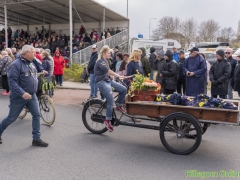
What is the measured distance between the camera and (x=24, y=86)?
16.1ft

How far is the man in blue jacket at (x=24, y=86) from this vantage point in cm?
480

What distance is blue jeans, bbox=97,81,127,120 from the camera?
5.54 m

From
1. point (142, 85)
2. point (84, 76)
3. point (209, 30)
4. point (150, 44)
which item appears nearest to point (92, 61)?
point (142, 85)

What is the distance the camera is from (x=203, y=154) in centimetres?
484

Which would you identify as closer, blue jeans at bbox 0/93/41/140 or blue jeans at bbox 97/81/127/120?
blue jeans at bbox 0/93/41/140

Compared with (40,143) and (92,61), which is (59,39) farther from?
(40,143)

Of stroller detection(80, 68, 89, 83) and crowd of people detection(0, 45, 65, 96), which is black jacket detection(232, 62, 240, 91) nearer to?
crowd of people detection(0, 45, 65, 96)

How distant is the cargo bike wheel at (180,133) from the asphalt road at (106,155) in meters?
0.15

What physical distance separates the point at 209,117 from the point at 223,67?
9.90 feet

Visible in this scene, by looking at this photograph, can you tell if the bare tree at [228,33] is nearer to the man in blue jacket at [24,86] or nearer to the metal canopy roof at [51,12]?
the metal canopy roof at [51,12]

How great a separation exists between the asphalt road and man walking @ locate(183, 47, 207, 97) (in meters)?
1.23

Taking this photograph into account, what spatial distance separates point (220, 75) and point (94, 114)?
3565mm

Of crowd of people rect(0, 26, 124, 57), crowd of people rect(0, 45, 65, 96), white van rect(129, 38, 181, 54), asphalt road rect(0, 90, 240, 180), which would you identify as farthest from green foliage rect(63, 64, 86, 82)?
asphalt road rect(0, 90, 240, 180)

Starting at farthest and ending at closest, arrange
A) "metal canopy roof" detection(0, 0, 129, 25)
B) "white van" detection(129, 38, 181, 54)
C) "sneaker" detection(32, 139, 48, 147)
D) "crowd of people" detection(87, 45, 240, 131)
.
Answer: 1. "white van" detection(129, 38, 181, 54)
2. "metal canopy roof" detection(0, 0, 129, 25)
3. "crowd of people" detection(87, 45, 240, 131)
4. "sneaker" detection(32, 139, 48, 147)
